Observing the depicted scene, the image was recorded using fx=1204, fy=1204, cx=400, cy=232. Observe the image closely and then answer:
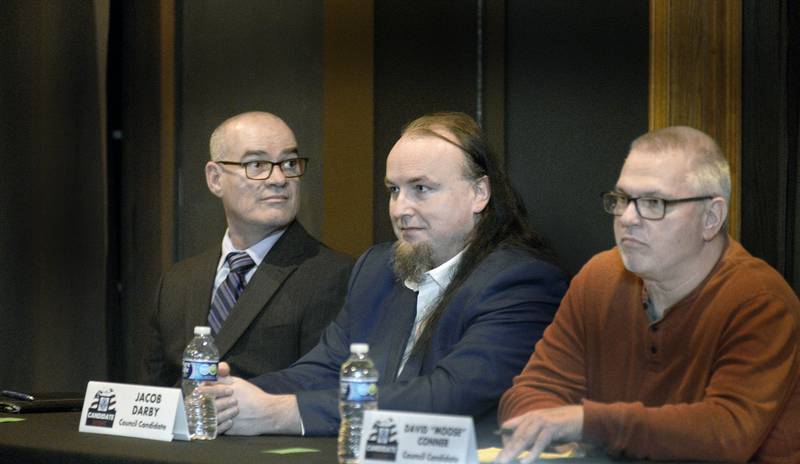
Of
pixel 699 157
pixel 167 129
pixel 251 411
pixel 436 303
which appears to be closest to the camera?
pixel 699 157

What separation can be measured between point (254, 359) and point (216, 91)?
4.71ft

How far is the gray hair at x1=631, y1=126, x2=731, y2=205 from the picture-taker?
109 inches

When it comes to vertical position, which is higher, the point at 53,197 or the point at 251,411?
the point at 53,197

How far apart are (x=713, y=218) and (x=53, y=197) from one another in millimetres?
3189

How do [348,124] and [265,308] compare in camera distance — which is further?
[348,124]

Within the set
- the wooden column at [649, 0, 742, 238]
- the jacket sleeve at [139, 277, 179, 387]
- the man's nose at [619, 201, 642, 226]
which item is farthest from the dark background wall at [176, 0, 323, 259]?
the man's nose at [619, 201, 642, 226]

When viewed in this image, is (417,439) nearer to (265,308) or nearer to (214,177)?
(265,308)

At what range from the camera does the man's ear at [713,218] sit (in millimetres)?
2781

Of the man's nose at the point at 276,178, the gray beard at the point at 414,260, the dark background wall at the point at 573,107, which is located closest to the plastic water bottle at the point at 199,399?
the gray beard at the point at 414,260

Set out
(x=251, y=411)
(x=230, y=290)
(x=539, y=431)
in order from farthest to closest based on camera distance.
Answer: (x=230, y=290) < (x=251, y=411) < (x=539, y=431)

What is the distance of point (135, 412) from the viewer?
9.45 ft

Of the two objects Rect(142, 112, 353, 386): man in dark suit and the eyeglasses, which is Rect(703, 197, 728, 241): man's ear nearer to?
the eyeglasses

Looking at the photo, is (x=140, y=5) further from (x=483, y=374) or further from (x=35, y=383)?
(x=483, y=374)

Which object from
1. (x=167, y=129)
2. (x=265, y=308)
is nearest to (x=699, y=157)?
(x=265, y=308)
